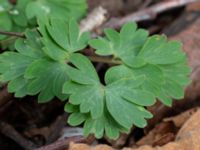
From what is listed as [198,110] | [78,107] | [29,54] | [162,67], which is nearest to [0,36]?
[29,54]

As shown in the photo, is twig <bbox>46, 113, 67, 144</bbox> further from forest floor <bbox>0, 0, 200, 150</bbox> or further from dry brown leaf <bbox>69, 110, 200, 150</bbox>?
dry brown leaf <bbox>69, 110, 200, 150</bbox>

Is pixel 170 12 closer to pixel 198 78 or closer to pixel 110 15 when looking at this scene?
pixel 110 15

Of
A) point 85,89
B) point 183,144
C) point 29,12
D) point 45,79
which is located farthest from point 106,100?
point 29,12

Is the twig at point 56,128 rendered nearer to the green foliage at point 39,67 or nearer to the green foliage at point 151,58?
the green foliage at point 39,67

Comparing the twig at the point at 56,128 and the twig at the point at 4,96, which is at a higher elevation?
the twig at the point at 4,96

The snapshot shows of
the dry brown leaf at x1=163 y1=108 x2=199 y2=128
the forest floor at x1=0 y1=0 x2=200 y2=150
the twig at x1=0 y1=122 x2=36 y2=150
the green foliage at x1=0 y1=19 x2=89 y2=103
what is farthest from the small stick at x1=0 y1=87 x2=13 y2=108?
the dry brown leaf at x1=163 y1=108 x2=199 y2=128

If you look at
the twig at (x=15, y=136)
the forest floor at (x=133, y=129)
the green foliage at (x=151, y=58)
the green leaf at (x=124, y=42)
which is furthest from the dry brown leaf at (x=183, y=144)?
the green leaf at (x=124, y=42)
